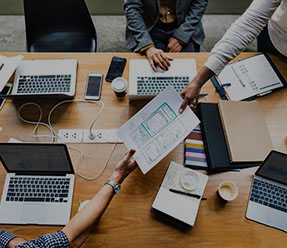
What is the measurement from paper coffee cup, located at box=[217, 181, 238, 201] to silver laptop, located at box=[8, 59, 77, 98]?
790 millimetres

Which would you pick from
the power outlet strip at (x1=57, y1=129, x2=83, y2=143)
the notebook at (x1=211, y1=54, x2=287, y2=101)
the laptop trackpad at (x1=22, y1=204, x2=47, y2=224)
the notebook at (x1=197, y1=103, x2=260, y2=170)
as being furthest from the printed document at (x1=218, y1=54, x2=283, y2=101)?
the laptop trackpad at (x1=22, y1=204, x2=47, y2=224)

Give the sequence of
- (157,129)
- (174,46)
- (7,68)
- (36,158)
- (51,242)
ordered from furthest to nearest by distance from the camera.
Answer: (174,46), (7,68), (157,129), (36,158), (51,242)

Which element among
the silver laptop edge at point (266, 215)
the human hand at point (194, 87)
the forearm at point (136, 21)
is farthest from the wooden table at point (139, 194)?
the forearm at point (136, 21)

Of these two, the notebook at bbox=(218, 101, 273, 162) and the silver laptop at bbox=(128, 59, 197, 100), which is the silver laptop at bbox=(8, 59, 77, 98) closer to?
the silver laptop at bbox=(128, 59, 197, 100)

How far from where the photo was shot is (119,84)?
47.7 inches

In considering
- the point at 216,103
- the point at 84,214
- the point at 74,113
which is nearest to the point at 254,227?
the point at 216,103

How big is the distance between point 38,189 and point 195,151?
675 mm

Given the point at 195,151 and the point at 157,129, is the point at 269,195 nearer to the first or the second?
the point at 195,151

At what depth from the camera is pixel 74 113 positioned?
1221mm

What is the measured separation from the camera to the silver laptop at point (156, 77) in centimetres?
122

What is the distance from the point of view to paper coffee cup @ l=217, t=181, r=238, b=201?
1.00 m

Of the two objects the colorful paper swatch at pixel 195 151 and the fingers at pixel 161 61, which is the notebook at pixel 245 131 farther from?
the fingers at pixel 161 61

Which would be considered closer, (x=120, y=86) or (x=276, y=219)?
(x=276, y=219)

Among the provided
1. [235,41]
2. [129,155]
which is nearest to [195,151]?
[129,155]
